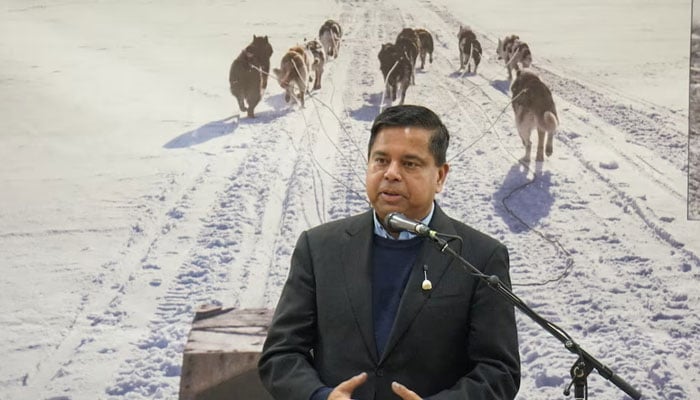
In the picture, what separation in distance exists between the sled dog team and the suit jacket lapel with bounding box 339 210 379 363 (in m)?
1.81

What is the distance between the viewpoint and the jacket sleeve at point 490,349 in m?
1.54

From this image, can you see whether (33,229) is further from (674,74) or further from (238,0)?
(674,74)

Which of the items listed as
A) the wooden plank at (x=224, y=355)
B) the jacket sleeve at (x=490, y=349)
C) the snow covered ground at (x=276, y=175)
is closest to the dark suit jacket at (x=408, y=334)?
the jacket sleeve at (x=490, y=349)

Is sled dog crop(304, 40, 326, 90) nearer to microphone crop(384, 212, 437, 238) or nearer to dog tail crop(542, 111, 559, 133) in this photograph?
dog tail crop(542, 111, 559, 133)

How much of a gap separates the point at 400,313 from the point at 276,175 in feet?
6.04

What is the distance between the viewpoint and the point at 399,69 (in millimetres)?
3465

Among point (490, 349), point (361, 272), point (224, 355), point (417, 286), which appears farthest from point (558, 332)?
point (224, 355)

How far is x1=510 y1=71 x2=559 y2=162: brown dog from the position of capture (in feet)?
11.3

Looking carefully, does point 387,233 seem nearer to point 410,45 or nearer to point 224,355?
point 224,355

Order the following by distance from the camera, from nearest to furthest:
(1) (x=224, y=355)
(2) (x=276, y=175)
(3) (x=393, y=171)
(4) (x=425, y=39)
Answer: (3) (x=393, y=171)
(1) (x=224, y=355)
(2) (x=276, y=175)
(4) (x=425, y=39)

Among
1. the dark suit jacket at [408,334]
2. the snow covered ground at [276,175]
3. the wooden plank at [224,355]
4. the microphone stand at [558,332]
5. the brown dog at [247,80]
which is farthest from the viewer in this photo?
the brown dog at [247,80]

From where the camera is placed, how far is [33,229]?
324 centimetres

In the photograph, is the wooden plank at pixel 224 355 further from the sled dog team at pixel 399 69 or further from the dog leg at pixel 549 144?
the dog leg at pixel 549 144

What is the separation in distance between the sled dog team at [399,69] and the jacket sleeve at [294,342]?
73.0 inches
